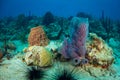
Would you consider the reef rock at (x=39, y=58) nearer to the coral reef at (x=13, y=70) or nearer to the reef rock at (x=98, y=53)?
the coral reef at (x=13, y=70)

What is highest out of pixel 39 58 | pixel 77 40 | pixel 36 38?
pixel 36 38

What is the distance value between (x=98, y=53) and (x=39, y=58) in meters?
1.94

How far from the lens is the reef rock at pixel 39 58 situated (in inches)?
229

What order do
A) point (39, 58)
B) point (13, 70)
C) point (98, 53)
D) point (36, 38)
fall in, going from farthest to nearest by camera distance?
1. point (36, 38)
2. point (98, 53)
3. point (39, 58)
4. point (13, 70)

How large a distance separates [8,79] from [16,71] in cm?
55

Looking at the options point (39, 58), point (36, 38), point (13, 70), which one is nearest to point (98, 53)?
point (39, 58)

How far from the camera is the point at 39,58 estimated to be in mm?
5871

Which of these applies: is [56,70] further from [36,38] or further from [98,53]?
[36,38]

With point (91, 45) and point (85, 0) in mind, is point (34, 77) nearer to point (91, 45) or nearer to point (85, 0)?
point (91, 45)

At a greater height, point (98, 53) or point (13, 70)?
point (98, 53)

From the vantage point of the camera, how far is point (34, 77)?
15.5ft

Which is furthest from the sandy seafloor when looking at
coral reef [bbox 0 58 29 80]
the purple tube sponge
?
the purple tube sponge

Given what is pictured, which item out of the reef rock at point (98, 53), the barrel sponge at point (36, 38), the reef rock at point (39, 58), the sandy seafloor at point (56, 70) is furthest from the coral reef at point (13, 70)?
the reef rock at point (98, 53)

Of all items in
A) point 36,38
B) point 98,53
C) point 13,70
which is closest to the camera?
point 13,70
